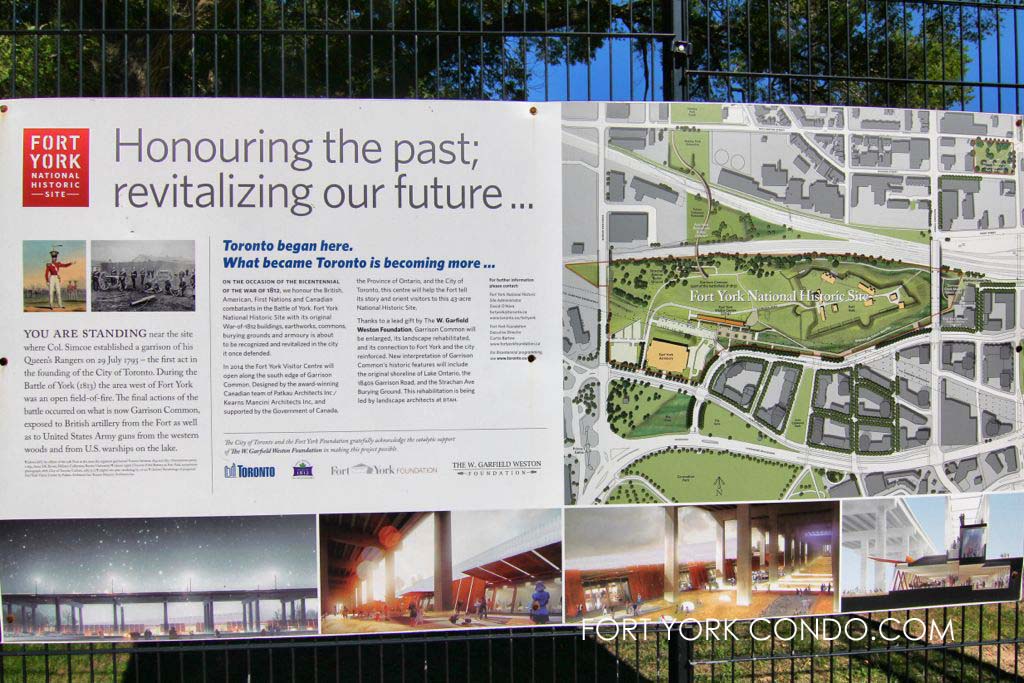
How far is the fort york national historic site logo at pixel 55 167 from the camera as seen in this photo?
3686 millimetres

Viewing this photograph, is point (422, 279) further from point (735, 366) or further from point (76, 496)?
point (76, 496)

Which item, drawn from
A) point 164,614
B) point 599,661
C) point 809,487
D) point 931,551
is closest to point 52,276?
point 164,614

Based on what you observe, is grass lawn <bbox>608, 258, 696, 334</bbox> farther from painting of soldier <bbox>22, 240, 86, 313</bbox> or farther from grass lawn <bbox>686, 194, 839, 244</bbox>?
painting of soldier <bbox>22, 240, 86, 313</bbox>

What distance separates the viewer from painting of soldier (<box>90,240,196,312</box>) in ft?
12.0

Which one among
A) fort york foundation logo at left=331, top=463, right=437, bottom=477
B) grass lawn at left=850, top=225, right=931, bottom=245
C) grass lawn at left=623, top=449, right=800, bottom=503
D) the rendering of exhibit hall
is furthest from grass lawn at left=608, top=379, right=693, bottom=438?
grass lawn at left=850, top=225, right=931, bottom=245

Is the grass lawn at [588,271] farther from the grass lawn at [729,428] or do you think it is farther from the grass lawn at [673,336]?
the grass lawn at [729,428]

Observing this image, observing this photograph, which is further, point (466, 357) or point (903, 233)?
point (903, 233)

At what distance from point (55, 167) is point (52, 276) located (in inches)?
21.4

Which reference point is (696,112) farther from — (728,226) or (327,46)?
(327,46)

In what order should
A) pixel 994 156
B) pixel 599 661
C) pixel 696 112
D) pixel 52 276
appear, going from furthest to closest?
pixel 599 661 → pixel 994 156 → pixel 696 112 → pixel 52 276

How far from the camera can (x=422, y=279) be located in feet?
12.3

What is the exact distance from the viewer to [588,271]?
382 centimetres

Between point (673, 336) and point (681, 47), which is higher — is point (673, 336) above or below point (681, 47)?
below

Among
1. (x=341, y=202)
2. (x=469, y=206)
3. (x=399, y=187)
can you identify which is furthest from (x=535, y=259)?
(x=341, y=202)
